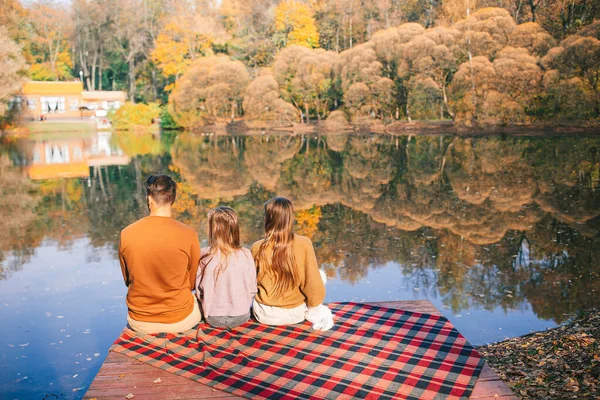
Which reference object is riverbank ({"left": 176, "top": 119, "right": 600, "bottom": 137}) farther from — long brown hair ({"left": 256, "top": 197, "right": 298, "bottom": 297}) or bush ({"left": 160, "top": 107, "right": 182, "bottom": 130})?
long brown hair ({"left": 256, "top": 197, "right": 298, "bottom": 297})

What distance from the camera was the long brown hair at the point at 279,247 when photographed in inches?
160

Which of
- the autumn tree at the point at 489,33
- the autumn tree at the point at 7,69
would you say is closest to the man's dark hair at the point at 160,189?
the autumn tree at the point at 489,33

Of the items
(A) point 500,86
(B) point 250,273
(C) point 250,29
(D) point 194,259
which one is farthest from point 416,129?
(D) point 194,259

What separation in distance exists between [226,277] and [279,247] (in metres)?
0.45

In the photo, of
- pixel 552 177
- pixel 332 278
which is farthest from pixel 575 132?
pixel 332 278

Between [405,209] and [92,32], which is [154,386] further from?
[92,32]

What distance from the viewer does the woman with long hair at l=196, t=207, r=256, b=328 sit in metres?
4.10

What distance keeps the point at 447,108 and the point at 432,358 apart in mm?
31511

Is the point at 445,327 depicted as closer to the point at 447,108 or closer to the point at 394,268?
the point at 394,268

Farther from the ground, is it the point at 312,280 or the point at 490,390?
the point at 312,280

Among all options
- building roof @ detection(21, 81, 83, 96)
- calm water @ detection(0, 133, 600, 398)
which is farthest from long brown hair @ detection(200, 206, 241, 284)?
building roof @ detection(21, 81, 83, 96)

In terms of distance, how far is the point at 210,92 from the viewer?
1558 inches

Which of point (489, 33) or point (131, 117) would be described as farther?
point (131, 117)

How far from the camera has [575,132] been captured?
29.5 m
